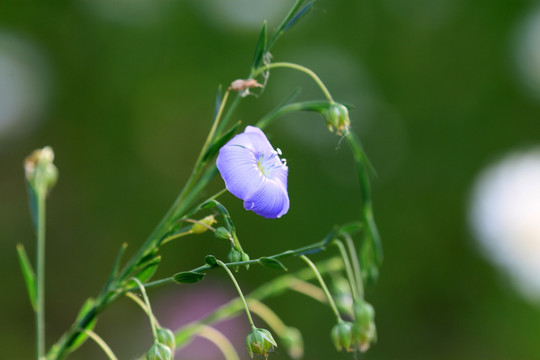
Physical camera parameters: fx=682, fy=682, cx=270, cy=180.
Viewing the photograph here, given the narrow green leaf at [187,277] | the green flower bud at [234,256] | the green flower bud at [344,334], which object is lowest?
the green flower bud at [344,334]

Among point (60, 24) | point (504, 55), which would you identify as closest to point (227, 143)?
point (60, 24)

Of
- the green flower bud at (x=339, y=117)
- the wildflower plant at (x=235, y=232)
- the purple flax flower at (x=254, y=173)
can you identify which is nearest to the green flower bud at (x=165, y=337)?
the wildflower plant at (x=235, y=232)

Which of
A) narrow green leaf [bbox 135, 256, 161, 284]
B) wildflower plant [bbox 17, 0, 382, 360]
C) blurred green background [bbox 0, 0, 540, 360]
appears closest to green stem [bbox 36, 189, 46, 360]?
wildflower plant [bbox 17, 0, 382, 360]

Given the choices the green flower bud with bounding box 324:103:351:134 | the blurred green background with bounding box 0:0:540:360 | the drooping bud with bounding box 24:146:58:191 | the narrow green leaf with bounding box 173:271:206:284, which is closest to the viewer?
the narrow green leaf with bounding box 173:271:206:284

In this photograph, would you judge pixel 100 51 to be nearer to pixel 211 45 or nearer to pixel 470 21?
pixel 211 45

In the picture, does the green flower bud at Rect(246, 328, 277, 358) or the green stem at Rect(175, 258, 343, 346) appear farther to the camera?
the green stem at Rect(175, 258, 343, 346)

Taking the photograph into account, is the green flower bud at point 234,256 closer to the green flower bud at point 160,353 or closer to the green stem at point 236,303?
the green flower bud at point 160,353

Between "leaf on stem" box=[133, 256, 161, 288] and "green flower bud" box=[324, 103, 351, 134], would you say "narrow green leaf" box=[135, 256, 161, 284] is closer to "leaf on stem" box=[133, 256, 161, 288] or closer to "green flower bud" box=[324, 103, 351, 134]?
"leaf on stem" box=[133, 256, 161, 288]
